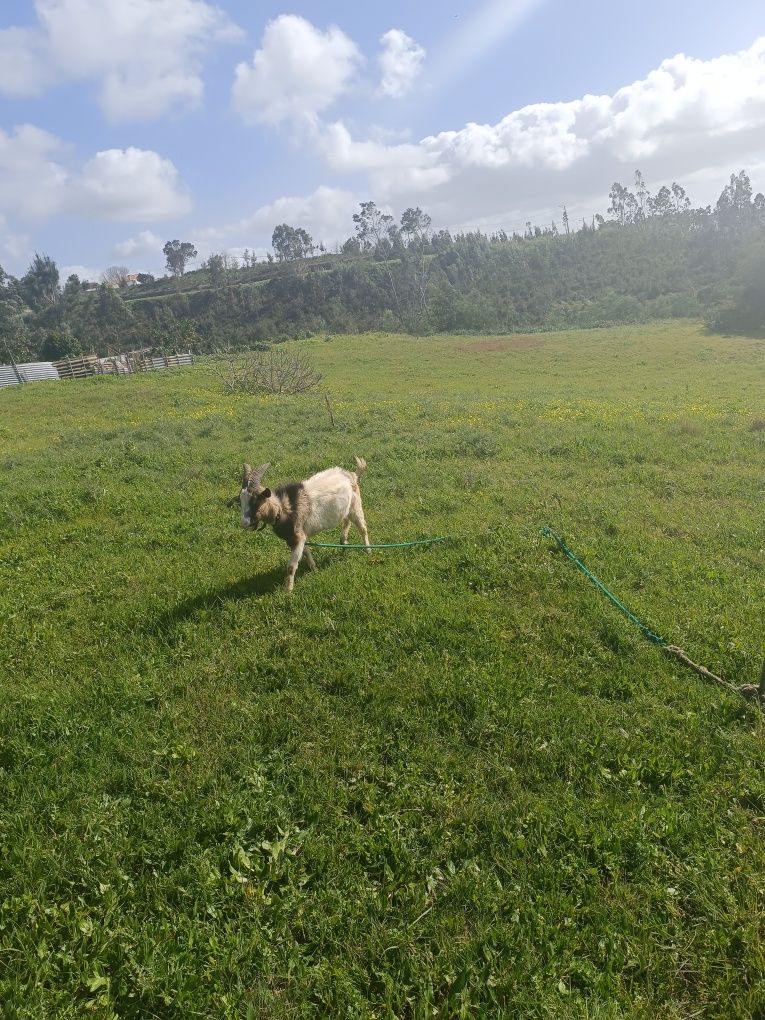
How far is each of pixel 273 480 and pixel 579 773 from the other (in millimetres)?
10510

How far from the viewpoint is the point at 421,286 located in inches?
4946

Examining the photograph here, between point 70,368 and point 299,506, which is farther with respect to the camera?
point 70,368

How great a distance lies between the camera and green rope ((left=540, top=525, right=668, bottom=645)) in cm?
680

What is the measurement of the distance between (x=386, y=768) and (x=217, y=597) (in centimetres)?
401

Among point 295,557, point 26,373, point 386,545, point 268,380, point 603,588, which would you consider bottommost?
point 603,588

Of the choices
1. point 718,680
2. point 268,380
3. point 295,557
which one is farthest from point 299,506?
point 268,380

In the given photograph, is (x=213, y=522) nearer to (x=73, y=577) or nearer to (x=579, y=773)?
(x=73, y=577)

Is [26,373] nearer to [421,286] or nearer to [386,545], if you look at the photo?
[386,545]

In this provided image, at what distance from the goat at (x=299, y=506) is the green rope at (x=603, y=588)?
10.6ft

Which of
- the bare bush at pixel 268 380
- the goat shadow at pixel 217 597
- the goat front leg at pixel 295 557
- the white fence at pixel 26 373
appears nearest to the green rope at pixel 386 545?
the goat front leg at pixel 295 557

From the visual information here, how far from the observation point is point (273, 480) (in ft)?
45.8

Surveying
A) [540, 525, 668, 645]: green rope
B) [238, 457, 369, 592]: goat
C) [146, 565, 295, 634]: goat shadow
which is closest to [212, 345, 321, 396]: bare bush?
[238, 457, 369, 592]: goat

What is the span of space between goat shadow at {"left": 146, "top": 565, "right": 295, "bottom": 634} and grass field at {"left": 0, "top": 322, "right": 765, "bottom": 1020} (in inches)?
1.9

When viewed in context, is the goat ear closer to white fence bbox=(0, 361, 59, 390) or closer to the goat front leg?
the goat front leg
